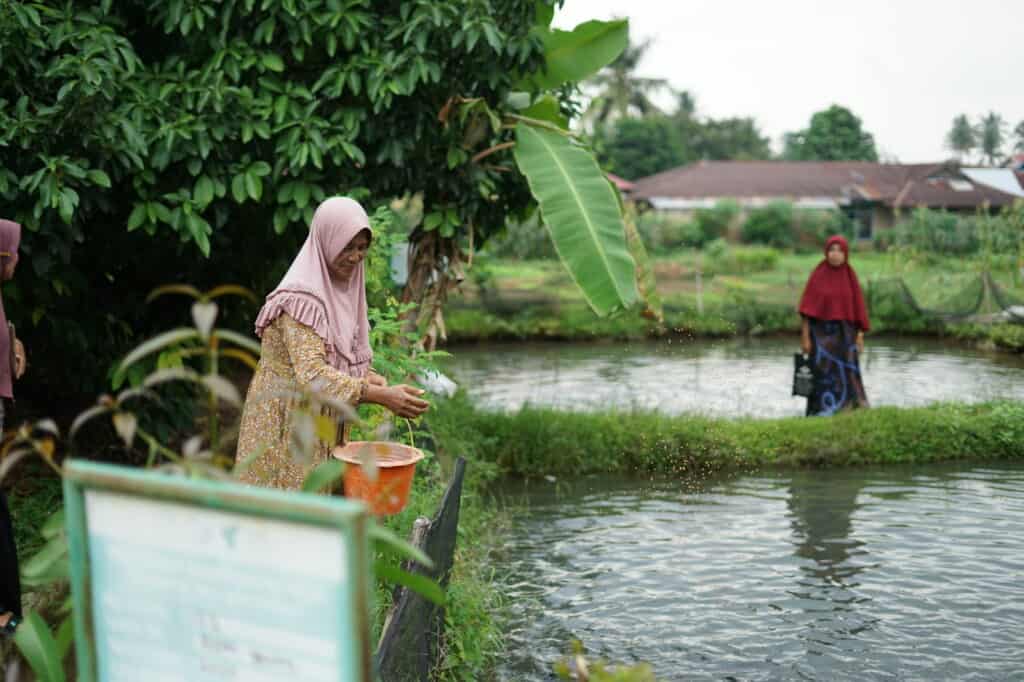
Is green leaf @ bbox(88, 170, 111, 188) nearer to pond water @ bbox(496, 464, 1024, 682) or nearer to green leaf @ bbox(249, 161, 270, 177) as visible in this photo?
green leaf @ bbox(249, 161, 270, 177)

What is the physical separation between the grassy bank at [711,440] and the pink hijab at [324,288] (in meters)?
4.21

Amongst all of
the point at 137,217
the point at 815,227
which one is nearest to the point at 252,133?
the point at 137,217

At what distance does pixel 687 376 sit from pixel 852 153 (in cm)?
3961

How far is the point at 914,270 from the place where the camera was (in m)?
21.8

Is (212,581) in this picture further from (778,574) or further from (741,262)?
(741,262)

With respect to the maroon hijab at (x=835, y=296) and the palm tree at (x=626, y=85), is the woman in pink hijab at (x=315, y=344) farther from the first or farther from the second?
the palm tree at (x=626, y=85)

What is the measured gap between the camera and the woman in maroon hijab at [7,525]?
12.1 ft

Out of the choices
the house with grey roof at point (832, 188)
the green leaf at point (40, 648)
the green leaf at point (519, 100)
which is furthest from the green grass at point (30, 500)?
the house with grey roof at point (832, 188)

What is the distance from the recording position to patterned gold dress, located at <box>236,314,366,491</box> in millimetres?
3354

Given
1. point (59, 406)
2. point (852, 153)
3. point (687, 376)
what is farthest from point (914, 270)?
point (852, 153)

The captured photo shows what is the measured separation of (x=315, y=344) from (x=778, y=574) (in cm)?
322

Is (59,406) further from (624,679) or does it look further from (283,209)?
(624,679)

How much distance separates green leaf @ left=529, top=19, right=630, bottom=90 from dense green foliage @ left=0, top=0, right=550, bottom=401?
23 centimetres

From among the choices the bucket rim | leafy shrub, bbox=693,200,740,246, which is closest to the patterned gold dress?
the bucket rim
